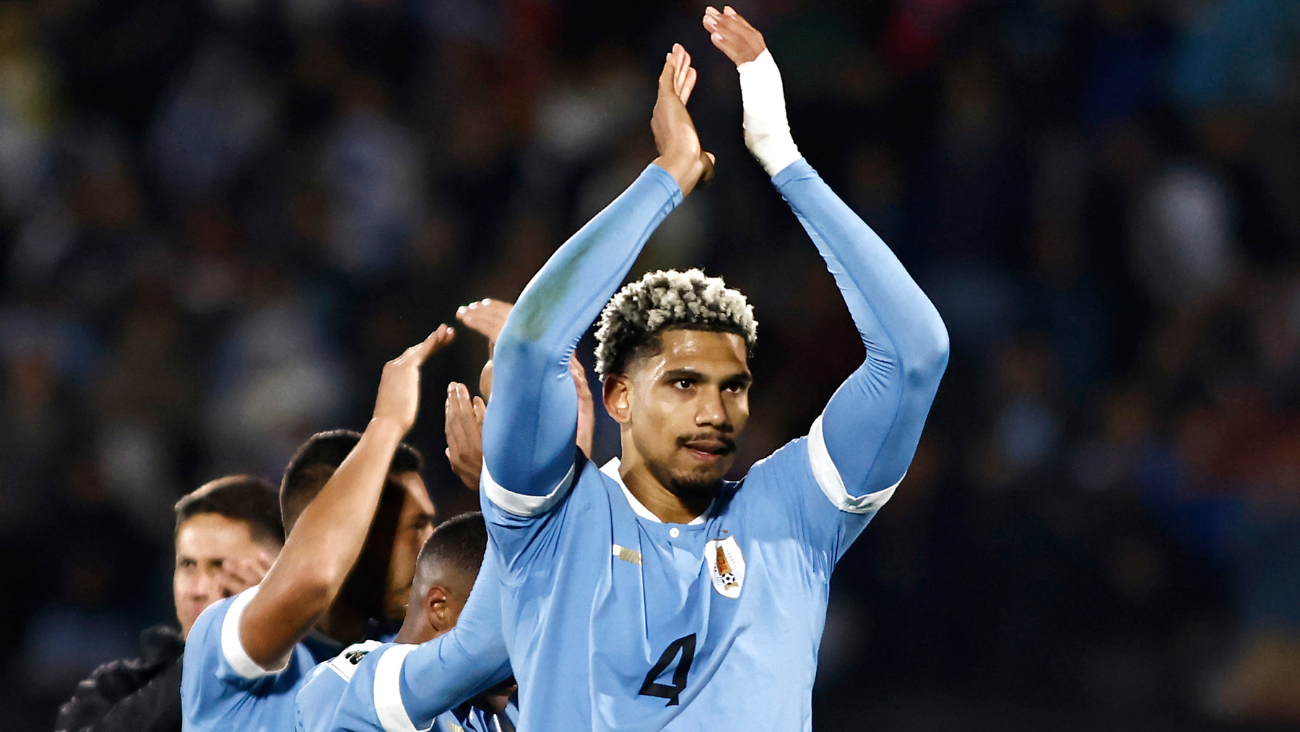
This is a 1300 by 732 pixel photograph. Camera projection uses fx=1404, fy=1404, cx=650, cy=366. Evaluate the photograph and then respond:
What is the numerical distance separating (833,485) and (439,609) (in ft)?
3.39

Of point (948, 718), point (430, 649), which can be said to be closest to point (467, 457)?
point (430, 649)

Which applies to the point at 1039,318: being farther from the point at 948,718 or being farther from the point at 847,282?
the point at 847,282

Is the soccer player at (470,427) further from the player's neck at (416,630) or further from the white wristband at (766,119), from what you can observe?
the white wristband at (766,119)

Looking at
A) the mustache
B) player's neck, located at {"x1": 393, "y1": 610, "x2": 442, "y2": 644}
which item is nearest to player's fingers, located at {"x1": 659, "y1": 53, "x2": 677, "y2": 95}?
the mustache

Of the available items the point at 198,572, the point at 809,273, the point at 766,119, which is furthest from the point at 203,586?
the point at 809,273

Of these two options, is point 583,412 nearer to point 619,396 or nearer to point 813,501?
point 619,396

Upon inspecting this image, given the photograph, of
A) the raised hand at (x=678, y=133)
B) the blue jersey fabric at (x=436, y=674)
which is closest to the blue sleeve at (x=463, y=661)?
the blue jersey fabric at (x=436, y=674)

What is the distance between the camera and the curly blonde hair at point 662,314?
2939 millimetres

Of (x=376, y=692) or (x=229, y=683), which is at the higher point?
(x=229, y=683)

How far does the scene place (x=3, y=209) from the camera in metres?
8.37

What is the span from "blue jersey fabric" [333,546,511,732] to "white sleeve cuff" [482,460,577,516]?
0.59 ft

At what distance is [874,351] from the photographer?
109 inches

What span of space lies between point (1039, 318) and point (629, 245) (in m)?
5.19

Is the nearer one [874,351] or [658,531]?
[874,351]
